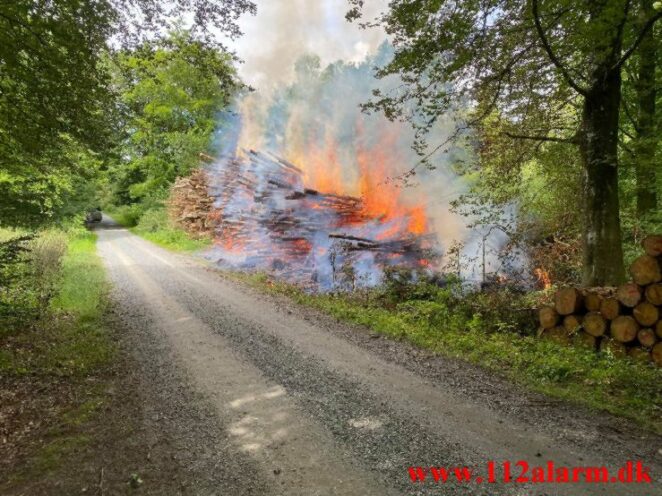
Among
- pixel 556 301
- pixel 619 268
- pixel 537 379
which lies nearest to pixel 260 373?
pixel 537 379

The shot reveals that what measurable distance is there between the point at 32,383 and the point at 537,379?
7.16 metres

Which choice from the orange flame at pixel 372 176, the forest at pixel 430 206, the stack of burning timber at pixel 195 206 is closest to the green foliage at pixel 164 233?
the stack of burning timber at pixel 195 206

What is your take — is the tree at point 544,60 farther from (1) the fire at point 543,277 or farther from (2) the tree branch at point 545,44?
(1) the fire at point 543,277

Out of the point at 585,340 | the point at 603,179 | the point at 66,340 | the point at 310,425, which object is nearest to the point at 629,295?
the point at 585,340

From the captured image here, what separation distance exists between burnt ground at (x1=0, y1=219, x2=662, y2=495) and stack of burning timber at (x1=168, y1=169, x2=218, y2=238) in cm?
1781

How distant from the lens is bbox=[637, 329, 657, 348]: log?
6.07 meters

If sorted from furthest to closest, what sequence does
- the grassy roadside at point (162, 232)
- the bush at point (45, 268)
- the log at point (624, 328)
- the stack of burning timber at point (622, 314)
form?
the grassy roadside at point (162, 232)
the bush at point (45, 268)
the log at point (624, 328)
the stack of burning timber at point (622, 314)

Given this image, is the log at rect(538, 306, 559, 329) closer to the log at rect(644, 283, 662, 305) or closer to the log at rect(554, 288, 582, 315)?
the log at rect(554, 288, 582, 315)

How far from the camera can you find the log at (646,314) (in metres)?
6.04

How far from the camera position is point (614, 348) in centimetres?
645

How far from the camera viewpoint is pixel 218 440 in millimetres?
4160

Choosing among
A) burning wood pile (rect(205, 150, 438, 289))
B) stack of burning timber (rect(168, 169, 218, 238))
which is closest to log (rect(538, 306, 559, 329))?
burning wood pile (rect(205, 150, 438, 289))

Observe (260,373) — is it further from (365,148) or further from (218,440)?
(365,148)

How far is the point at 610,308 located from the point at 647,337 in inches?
25.6
